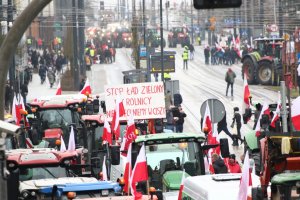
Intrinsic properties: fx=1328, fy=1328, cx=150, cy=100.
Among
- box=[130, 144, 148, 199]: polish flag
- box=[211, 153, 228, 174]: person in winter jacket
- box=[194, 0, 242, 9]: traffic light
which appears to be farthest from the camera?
box=[211, 153, 228, 174]: person in winter jacket

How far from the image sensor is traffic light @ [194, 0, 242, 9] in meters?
13.5

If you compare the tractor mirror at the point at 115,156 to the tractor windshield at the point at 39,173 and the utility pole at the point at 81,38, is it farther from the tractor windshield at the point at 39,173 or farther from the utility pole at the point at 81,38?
the utility pole at the point at 81,38

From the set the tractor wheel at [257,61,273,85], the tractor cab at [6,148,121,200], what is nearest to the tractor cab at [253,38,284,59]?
the tractor wheel at [257,61,273,85]

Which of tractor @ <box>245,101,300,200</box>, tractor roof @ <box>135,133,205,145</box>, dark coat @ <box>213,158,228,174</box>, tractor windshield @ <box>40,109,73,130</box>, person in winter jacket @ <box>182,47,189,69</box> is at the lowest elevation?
person in winter jacket @ <box>182,47,189,69</box>

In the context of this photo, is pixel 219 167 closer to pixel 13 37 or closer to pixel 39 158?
pixel 39 158

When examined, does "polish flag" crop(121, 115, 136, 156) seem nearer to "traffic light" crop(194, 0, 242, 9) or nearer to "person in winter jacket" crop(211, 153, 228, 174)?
"person in winter jacket" crop(211, 153, 228, 174)

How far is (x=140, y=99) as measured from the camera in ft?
106

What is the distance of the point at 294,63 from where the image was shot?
57594mm

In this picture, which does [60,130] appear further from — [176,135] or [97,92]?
[97,92]

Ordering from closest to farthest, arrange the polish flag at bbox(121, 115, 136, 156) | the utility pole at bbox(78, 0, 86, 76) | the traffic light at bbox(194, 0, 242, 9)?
the traffic light at bbox(194, 0, 242, 9), the polish flag at bbox(121, 115, 136, 156), the utility pole at bbox(78, 0, 86, 76)

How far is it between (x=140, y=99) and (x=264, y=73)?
3373 centimetres

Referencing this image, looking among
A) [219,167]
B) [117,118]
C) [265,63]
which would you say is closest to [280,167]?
[219,167]

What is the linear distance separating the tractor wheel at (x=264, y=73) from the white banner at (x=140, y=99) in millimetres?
32180

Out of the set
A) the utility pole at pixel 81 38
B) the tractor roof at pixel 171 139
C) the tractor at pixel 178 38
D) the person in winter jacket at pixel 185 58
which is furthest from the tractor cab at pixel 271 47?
the tractor roof at pixel 171 139
